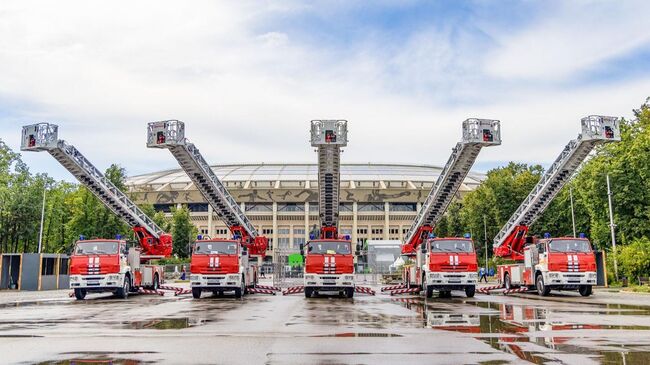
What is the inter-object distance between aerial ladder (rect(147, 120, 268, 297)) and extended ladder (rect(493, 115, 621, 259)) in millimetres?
15615

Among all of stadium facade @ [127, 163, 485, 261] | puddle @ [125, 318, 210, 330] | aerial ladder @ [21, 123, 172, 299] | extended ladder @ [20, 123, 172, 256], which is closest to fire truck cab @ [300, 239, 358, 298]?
aerial ladder @ [21, 123, 172, 299]

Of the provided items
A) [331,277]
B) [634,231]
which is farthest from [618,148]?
[331,277]

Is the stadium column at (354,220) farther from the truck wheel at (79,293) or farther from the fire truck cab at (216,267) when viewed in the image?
the truck wheel at (79,293)

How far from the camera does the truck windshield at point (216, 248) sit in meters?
27.0

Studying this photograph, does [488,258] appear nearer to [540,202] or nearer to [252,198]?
[540,202]

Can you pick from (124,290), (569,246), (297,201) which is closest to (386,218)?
(297,201)

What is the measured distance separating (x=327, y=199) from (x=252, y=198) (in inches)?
3281

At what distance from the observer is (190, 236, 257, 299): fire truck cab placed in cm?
2673

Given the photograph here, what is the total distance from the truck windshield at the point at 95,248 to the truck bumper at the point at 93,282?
3.52ft

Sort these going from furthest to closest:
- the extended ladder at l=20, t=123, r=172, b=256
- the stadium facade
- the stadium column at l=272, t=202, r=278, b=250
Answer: the stadium column at l=272, t=202, r=278, b=250, the stadium facade, the extended ladder at l=20, t=123, r=172, b=256

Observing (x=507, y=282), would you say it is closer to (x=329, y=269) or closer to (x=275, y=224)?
(x=329, y=269)

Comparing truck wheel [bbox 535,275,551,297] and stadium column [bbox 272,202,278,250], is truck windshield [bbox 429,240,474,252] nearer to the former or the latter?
truck wheel [bbox 535,275,551,297]

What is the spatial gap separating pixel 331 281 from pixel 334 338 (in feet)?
50.6

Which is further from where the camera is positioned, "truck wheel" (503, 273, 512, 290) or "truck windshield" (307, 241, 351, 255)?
"truck wheel" (503, 273, 512, 290)
